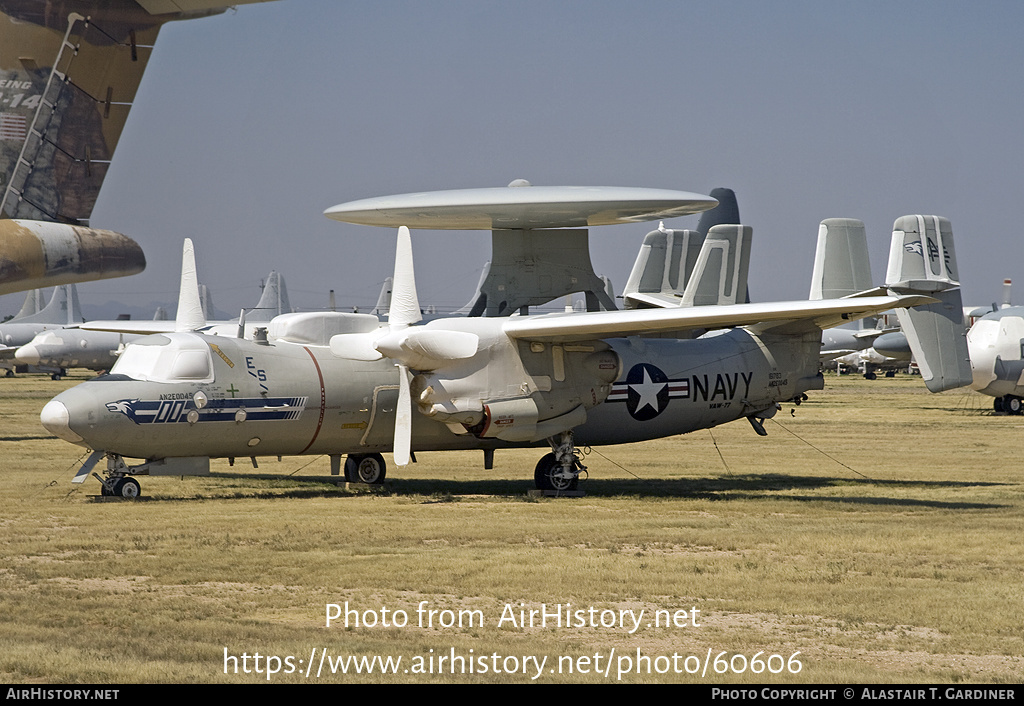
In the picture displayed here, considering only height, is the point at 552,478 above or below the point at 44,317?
below

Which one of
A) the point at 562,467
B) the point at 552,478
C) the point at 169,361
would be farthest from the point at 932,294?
the point at 169,361

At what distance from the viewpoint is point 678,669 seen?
7.88m

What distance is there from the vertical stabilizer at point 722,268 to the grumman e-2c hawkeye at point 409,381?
5.59 meters

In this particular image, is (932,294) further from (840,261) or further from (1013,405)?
(1013,405)

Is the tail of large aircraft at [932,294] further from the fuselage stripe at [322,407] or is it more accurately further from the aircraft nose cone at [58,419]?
the aircraft nose cone at [58,419]

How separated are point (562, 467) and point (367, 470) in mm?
3347

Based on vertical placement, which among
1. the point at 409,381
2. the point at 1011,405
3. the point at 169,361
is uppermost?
the point at 169,361

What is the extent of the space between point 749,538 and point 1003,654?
558cm

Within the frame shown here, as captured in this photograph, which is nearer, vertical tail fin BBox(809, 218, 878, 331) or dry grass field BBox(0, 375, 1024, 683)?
dry grass field BBox(0, 375, 1024, 683)

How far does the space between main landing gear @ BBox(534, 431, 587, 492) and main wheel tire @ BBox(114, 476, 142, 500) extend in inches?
251

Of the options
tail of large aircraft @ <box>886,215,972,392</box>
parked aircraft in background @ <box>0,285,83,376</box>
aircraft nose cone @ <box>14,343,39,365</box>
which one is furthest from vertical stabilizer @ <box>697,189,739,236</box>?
parked aircraft in background @ <box>0,285,83,376</box>

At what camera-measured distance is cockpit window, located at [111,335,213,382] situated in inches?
644

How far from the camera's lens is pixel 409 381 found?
56.8 feet

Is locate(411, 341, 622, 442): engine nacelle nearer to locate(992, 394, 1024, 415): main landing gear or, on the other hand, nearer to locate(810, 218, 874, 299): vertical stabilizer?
locate(810, 218, 874, 299): vertical stabilizer
